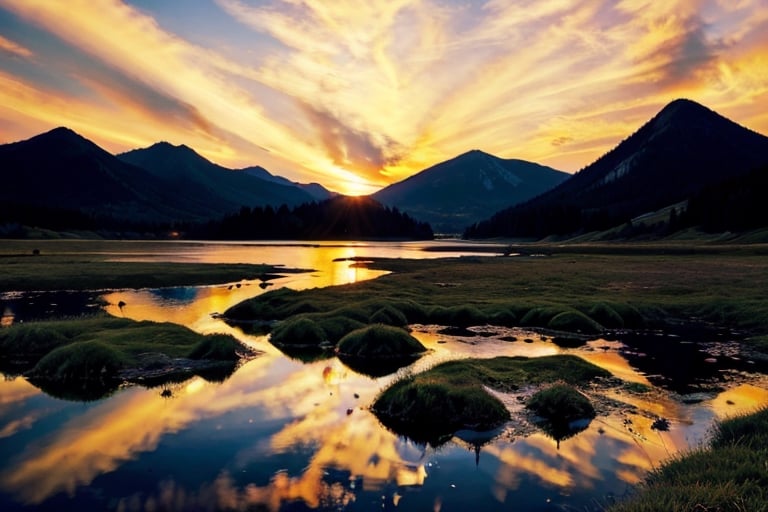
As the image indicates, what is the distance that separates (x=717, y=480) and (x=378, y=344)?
81.8ft

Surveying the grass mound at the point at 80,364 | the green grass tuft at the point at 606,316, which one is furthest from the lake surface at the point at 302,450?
the green grass tuft at the point at 606,316

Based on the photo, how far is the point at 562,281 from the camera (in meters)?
70.9

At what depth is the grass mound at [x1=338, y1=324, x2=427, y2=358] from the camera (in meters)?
35.5

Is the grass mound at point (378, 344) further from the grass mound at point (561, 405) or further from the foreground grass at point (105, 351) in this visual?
the grass mound at point (561, 405)

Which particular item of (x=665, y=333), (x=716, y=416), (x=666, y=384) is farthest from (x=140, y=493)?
(x=665, y=333)

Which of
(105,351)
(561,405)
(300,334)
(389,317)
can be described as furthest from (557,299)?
(105,351)

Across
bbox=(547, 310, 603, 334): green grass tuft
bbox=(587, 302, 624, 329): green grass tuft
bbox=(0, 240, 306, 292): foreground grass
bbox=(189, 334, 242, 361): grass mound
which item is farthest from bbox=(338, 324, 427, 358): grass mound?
bbox=(0, 240, 306, 292): foreground grass

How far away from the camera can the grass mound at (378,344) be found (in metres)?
35.5

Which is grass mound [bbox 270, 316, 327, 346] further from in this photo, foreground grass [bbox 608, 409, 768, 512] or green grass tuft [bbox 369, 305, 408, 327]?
foreground grass [bbox 608, 409, 768, 512]

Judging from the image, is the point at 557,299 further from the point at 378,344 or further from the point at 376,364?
the point at 376,364

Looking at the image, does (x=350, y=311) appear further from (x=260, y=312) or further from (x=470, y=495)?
(x=470, y=495)

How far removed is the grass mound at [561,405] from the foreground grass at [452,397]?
177 cm

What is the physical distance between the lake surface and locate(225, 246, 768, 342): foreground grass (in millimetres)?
16751

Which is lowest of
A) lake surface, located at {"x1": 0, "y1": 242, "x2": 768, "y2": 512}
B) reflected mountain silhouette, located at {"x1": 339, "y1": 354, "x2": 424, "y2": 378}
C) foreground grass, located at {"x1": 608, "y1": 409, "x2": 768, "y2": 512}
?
reflected mountain silhouette, located at {"x1": 339, "y1": 354, "x2": 424, "y2": 378}
